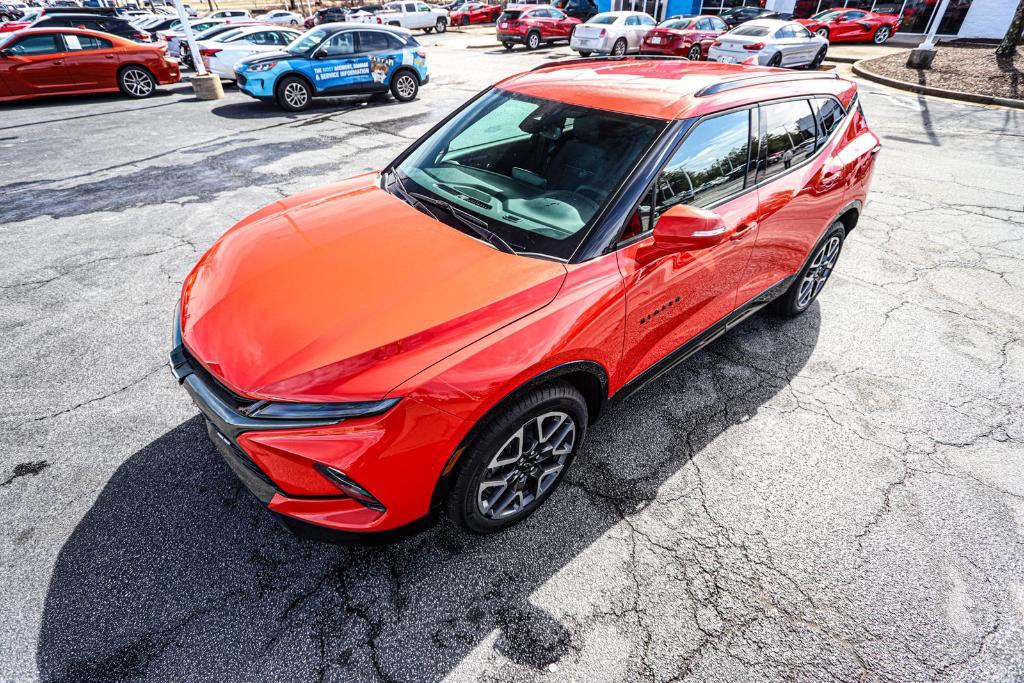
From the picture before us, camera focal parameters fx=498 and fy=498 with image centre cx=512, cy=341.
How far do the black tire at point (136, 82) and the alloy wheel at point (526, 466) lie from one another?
1507 centimetres

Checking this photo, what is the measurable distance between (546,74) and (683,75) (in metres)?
0.86

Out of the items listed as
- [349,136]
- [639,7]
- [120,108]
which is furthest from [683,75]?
[639,7]

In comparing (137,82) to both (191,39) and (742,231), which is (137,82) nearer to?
(191,39)

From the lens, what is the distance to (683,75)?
296 centimetres

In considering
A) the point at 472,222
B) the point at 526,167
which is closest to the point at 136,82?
the point at 526,167

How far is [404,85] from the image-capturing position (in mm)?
11641

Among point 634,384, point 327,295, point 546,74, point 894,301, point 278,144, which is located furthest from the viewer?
point 278,144

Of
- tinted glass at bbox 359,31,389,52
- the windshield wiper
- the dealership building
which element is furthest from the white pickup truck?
the windshield wiper

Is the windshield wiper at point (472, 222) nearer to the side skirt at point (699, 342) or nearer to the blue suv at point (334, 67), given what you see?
the side skirt at point (699, 342)

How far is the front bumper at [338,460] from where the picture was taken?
179cm

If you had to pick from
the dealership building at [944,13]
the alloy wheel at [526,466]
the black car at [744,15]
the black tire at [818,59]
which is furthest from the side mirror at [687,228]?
the black car at [744,15]

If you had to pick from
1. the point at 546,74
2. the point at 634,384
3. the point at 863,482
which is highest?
the point at 546,74

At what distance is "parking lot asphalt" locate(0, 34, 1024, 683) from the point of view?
2072 millimetres

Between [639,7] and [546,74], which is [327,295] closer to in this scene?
[546,74]
